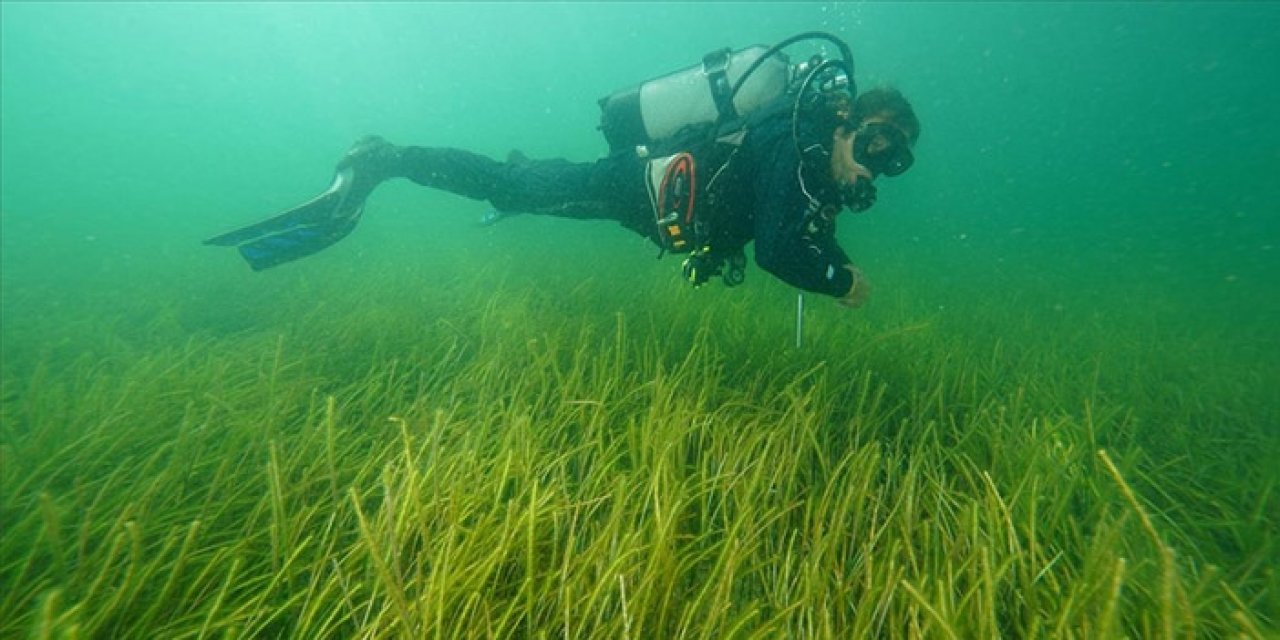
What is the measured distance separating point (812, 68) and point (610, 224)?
74.5 feet

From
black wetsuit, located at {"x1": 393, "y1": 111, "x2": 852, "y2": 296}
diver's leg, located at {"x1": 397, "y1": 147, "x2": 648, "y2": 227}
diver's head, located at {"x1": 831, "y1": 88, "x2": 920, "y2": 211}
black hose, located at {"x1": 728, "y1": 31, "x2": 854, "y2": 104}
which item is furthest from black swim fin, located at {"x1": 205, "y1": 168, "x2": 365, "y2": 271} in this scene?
diver's head, located at {"x1": 831, "y1": 88, "x2": 920, "y2": 211}

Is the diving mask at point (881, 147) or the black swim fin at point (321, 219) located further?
the black swim fin at point (321, 219)

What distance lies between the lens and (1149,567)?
1.50 metres

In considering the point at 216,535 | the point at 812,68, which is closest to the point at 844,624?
the point at 216,535

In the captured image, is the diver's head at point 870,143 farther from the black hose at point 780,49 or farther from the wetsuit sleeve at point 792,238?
the black hose at point 780,49

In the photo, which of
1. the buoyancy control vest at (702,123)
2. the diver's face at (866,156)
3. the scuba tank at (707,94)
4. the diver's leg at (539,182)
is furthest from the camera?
the diver's leg at (539,182)

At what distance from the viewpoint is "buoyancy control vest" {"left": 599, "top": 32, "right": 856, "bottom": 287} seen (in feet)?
11.8

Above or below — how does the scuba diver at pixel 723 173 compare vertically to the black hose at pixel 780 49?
below

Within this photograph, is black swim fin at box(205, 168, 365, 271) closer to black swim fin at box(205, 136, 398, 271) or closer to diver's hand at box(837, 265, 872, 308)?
black swim fin at box(205, 136, 398, 271)

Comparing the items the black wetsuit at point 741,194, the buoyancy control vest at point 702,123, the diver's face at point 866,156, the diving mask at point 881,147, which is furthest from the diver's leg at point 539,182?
the diving mask at point 881,147

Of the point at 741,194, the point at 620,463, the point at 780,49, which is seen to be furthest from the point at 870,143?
the point at 620,463

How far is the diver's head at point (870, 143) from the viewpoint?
3098mm

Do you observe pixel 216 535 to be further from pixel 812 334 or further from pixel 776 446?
pixel 812 334

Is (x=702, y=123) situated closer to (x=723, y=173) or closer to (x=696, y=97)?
(x=696, y=97)
